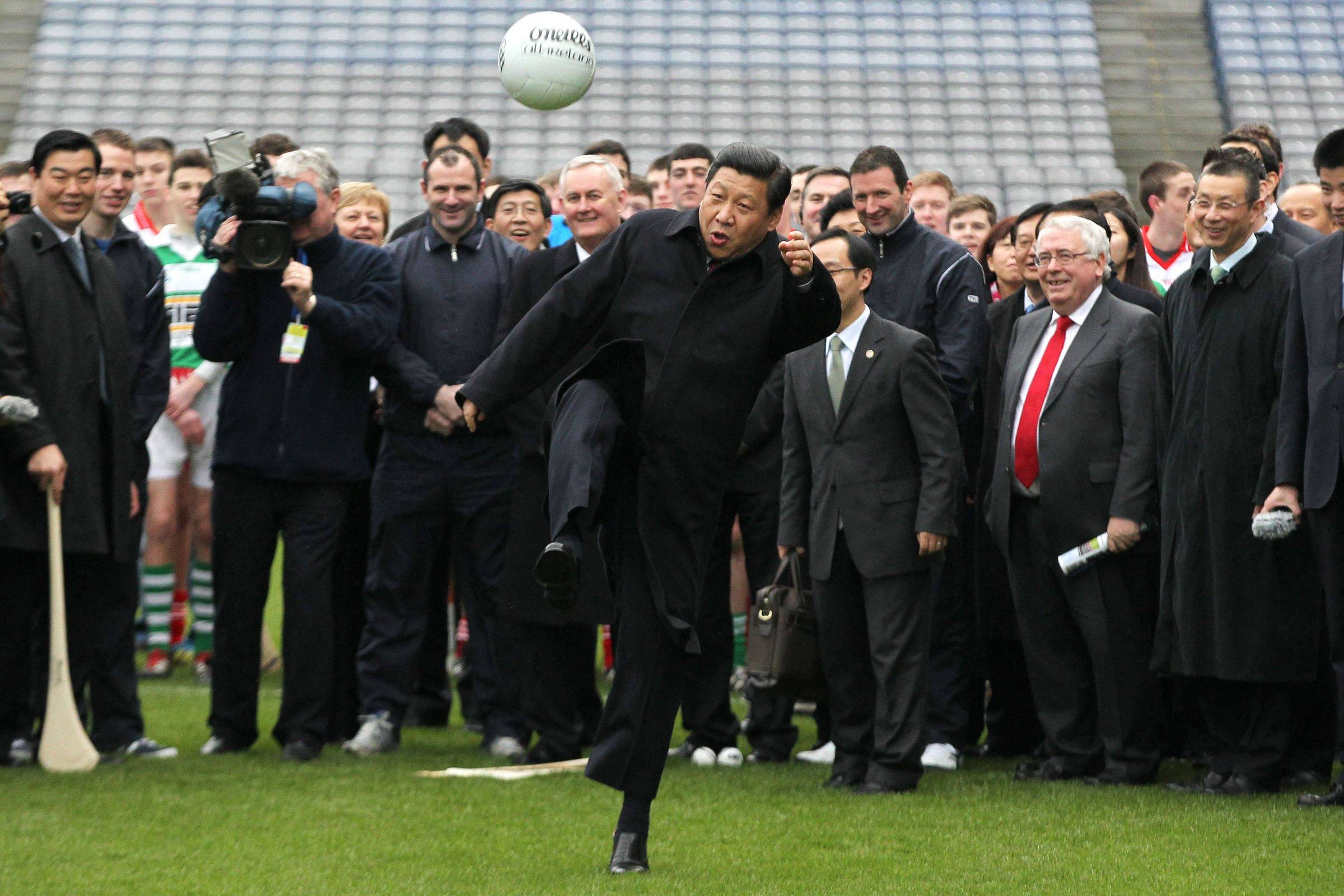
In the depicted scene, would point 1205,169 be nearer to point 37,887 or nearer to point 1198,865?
point 1198,865

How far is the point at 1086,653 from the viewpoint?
593 centimetres

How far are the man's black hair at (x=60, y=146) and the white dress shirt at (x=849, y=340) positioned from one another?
2687 millimetres

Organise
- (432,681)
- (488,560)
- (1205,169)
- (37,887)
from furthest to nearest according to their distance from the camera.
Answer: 1. (432,681)
2. (488,560)
3. (1205,169)
4. (37,887)

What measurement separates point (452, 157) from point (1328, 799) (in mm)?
3935

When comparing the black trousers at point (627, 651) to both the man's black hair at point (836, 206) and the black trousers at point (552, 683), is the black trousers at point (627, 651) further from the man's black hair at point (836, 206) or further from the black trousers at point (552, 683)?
the man's black hair at point (836, 206)

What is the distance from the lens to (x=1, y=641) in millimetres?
6039

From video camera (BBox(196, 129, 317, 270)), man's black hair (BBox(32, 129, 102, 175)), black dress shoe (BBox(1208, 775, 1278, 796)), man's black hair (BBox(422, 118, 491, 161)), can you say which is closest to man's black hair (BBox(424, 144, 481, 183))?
man's black hair (BBox(422, 118, 491, 161))

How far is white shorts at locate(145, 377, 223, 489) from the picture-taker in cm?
820

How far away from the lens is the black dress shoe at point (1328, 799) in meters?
5.14

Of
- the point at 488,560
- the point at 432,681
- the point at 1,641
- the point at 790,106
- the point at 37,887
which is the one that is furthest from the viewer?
the point at 790,106

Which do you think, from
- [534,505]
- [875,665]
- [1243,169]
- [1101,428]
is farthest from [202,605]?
[1243,169]

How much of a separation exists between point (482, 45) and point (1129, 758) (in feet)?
52.7

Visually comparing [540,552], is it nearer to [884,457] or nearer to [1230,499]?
[884,457]

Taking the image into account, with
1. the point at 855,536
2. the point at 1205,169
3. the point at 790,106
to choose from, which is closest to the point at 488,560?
the point at 855,536
